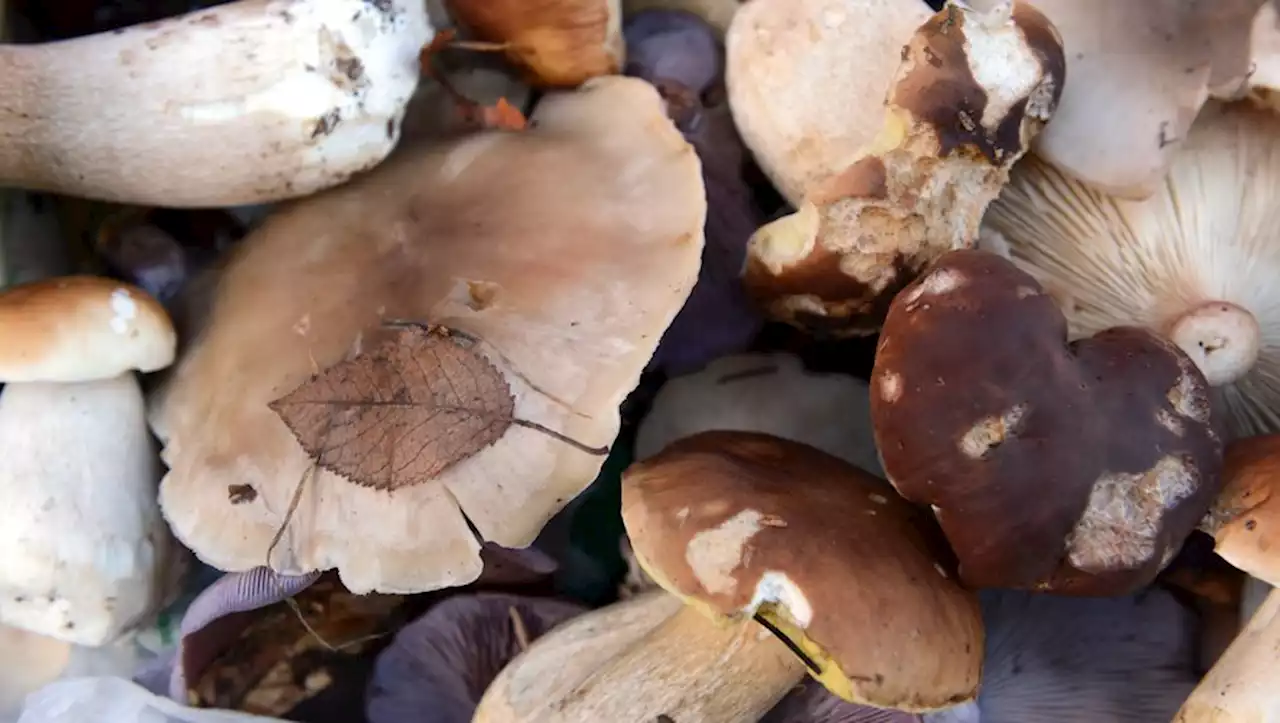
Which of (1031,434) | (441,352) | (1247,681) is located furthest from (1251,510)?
(441,352)

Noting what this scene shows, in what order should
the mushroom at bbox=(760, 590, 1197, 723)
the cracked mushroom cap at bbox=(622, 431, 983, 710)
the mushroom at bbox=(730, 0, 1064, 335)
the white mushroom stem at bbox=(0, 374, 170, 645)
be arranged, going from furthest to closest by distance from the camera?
1. the mushroom at bbox=(760, 590, 1197, 723)
2. the white mushroom stem at bbox=(0, 374, 170, 645)
3. the mushroom at bbox=(730, 0, 1064, 335)
4. the cracked mushroom cap at bbox=(622, 431, 983, 710)

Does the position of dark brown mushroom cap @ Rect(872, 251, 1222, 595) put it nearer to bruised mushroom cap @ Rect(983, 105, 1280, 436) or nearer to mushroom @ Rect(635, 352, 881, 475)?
bruised mushroom cap @ Rect(983, 105, 1280, 436)

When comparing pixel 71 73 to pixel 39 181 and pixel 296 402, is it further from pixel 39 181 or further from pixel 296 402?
pixel 296 402

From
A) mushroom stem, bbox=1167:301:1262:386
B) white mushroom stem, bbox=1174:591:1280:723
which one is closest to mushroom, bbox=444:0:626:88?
mushroom stem, bbox=1167:301:1262:386

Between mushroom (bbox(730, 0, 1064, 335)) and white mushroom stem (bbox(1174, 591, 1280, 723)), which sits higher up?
mushroom (bbox(730, 0, 1064, 335))

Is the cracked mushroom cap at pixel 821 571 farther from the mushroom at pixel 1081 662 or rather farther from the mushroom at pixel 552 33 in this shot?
the mushroom at pixel 552 33

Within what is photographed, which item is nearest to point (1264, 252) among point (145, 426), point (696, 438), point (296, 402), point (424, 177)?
point (696, 438)

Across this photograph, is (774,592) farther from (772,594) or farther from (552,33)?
(552,33)

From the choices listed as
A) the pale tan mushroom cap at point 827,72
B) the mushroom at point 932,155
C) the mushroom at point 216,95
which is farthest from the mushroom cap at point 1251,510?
the mushroom at point 216,95
